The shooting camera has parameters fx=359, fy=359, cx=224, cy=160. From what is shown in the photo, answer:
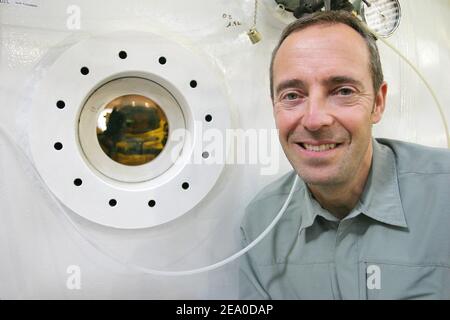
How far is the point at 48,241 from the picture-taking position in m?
0.66

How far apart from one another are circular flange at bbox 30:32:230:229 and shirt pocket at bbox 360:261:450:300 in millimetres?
340

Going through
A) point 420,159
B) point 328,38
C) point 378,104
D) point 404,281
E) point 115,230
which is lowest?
point 404,281

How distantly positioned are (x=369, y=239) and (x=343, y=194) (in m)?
0.09

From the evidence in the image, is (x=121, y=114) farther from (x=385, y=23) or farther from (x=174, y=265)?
(x=385, y=23)

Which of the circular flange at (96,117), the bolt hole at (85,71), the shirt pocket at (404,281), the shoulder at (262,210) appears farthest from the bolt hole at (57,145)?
the shirt pocket at (404,281)

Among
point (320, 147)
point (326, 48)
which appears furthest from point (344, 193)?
point (326, 48)

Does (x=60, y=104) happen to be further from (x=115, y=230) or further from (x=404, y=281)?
(x=404, y=281)

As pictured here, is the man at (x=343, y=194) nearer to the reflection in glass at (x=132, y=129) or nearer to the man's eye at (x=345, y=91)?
the man's eye at (x=345, y=91)

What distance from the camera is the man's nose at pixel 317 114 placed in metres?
0.58

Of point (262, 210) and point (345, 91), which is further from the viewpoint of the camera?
point (262, 210)

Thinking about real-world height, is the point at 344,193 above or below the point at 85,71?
below

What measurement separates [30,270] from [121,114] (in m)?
0.33

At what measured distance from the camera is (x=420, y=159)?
70cm

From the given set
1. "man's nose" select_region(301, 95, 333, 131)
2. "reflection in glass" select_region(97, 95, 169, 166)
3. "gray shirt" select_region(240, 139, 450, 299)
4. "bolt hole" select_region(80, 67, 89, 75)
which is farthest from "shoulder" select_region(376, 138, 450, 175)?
"bolt hole" select_region(80, 67, 89, 75)
